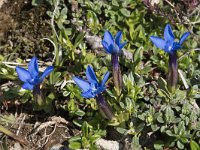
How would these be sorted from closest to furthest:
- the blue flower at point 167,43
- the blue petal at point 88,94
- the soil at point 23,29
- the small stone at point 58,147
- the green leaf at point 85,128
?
the blue petal at point 88,94 < the blue flower at point 167,43 < the green leaf at point 85,128 < the small stone at point 58,147 < the soil at point 23,29

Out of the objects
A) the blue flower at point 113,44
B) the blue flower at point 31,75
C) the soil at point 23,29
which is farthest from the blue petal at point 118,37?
the soil at point 23,29

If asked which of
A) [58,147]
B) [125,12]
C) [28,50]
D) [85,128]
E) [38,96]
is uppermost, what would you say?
[125,12]

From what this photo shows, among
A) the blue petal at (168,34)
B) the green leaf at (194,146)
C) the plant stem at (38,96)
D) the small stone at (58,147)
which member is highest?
the blue petal at (168,34)

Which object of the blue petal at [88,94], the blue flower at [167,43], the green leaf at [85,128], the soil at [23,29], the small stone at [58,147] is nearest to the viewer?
the blue petal at [88,94]

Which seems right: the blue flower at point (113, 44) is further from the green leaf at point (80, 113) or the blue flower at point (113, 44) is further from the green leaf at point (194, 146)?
the green leaf at point (194, 146)

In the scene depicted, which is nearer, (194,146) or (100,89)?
(100,89)

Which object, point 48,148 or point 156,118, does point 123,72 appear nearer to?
point 156,118

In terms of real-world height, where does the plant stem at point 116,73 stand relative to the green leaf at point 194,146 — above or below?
above

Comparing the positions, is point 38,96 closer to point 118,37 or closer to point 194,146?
point 118,37

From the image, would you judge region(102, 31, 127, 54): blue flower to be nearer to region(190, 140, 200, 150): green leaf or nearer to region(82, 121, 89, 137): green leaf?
→ region(82, 121, 89, 137): green leaf

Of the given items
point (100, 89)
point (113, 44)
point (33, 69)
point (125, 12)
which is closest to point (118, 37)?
point (113, 44)
